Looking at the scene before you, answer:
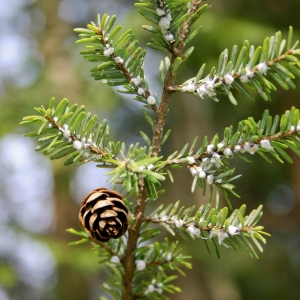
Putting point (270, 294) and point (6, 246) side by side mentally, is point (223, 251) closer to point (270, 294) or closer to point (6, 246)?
point (270, 294)

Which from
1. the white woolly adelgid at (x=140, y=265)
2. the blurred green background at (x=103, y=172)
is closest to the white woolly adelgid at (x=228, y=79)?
the white woolly adelgid at (x=140, y=265)

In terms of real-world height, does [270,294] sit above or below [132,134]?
below

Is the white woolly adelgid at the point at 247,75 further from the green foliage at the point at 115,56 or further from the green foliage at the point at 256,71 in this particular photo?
the green foliage at the point at 115,56

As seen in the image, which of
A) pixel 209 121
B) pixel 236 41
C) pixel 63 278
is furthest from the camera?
pixel 63 278

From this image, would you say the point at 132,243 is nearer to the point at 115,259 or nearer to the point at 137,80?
the point at 115,259

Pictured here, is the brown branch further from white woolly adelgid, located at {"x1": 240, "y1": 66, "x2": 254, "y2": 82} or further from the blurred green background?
the blurred green background

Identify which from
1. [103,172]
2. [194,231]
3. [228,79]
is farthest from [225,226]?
[103,172]

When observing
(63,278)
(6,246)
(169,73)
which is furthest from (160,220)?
(63,278)
